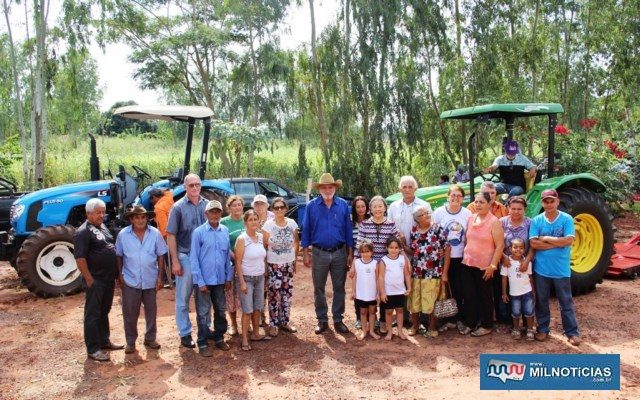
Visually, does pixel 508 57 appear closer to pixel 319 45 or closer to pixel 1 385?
pixel 319 45

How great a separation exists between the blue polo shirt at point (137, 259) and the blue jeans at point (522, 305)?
332 centimetres

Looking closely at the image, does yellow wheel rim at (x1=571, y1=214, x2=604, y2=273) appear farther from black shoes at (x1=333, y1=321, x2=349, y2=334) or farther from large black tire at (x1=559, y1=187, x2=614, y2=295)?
black shoes at (x1=333, y1=321, x2=349, y2=334)

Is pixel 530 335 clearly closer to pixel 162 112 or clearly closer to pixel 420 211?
pixel 420 211

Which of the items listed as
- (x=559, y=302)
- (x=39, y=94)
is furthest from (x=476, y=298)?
(x=39, y=94)

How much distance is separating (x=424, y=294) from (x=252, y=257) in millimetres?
1646

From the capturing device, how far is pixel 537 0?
16844 millimetres

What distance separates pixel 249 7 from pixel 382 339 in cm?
1187

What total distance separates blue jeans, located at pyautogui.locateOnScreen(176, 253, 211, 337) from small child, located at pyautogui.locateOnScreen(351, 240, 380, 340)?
54.4 inches

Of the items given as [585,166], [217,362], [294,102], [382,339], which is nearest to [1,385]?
[217,362]

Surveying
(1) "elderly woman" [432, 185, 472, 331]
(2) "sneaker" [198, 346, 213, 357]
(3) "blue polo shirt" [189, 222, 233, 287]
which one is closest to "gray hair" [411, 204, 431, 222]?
(1) "elderly woman" [432, 185, 472, 331]

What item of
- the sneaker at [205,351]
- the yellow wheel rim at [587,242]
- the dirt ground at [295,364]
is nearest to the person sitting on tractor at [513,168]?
the yellow wheel rim at [587,242]

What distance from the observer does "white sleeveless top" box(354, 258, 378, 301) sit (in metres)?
5.43

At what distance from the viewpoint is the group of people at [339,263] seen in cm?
517

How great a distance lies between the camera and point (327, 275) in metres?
5.71
